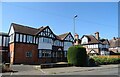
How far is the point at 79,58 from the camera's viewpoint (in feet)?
99.7

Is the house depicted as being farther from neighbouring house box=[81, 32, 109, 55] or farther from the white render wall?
neighbouring house box=[81, 32, 109, 55]

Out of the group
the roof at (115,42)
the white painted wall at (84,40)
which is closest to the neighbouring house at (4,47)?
the white painted wall at (84,40)

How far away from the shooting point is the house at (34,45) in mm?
36425

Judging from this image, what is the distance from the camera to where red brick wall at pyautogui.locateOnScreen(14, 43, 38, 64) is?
36.3m

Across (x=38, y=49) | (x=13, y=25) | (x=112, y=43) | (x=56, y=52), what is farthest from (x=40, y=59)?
(x=112, y=43)

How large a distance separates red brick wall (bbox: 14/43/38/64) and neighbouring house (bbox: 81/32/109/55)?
99.9 ft

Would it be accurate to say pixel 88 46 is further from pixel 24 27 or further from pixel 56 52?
pixel 24 27

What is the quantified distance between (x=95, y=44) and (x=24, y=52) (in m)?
33.5

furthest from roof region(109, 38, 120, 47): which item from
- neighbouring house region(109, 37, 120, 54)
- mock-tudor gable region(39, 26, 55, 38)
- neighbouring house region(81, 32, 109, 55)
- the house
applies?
mock-tudor gable region(39, 26, 55, 38)

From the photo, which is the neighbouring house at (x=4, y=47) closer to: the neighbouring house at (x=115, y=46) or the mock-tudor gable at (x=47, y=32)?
the mock-tudor gable at (x=47, y=32)

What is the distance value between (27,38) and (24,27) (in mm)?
3393

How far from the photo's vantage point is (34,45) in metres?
39.5

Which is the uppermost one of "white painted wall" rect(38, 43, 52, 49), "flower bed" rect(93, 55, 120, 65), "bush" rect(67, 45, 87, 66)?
"white painted wall" rect(38, 43, 52, 49)

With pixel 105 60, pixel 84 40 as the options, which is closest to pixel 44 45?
pixel 105 60
